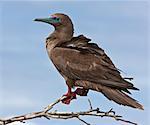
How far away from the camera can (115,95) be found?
6.07 metres

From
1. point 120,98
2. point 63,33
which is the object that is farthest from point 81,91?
point 63,33

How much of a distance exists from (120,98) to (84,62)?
1378 mm

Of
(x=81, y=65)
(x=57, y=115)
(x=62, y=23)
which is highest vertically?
(x=62, y=23)

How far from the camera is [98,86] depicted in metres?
6.55

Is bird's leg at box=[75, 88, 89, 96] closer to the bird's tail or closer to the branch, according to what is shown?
the bird's tail

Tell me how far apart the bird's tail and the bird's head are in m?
1.50

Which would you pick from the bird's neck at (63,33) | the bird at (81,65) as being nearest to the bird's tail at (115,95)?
the bird at (81,65)

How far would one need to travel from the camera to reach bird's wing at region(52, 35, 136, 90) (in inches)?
260

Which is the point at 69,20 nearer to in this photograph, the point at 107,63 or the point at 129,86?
the point at 107,63

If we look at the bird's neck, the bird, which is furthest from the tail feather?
the bird's neck

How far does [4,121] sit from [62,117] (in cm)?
88

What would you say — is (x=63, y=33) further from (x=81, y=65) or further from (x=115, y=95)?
(x=115, y=95)

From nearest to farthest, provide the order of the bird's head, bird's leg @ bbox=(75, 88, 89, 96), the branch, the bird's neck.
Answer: the branch → bird's leg @ bbox=(75, 88, 89, 96) → the bird's head → the bird's neck

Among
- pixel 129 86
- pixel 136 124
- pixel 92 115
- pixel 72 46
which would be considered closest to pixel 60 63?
pixel 72 46
